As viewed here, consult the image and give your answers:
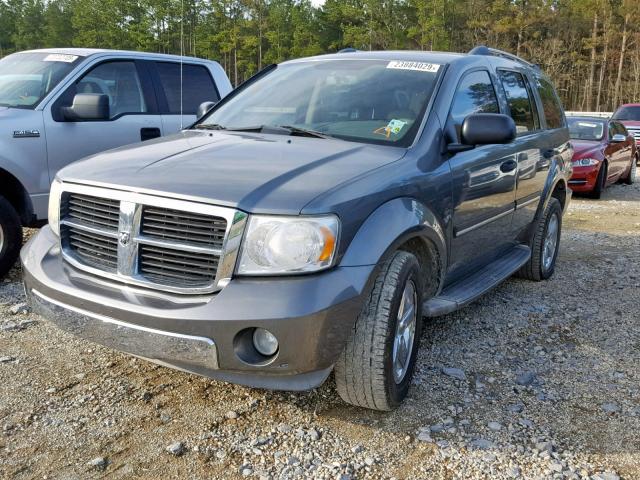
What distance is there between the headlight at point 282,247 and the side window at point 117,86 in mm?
3604

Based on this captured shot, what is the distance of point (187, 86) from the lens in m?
6.46

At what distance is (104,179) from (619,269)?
520cm

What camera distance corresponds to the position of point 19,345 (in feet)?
12.4

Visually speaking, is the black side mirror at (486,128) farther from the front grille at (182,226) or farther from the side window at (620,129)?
the side window at (620,129)

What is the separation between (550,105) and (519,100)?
3.32 feet

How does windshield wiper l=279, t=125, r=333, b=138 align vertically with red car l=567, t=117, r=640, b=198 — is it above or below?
above

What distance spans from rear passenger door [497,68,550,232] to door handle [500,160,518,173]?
0.09m

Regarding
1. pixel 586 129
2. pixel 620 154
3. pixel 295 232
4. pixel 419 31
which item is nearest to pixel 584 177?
pixel 586 129

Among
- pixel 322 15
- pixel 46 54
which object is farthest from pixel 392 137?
pixel 322 15

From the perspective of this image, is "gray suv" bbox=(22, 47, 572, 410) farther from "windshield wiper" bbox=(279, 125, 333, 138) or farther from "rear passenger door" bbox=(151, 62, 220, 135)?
"rear passenger door" bbox=(151, 62, 220, 135)

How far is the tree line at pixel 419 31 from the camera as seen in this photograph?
162 feet

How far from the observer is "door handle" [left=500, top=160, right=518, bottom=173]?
423 centimetres

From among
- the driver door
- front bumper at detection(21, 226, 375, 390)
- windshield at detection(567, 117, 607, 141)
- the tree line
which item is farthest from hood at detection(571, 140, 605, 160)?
the tree line

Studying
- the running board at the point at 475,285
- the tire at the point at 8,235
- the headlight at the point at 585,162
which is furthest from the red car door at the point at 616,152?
the tire at the point at 8,235
